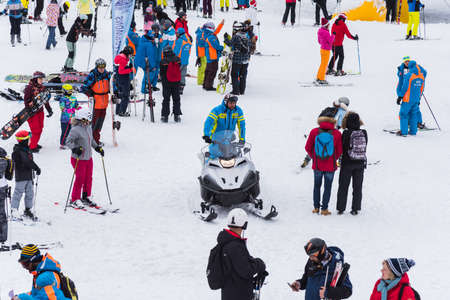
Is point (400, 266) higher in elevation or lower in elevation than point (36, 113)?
lower

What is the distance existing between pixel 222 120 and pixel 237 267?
5482mm

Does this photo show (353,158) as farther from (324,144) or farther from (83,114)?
(83,114)

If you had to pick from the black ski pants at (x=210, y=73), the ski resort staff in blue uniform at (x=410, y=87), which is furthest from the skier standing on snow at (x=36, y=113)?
the ski resort staff in blue uniform at (x=410, y=87)

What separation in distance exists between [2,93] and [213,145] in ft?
25.3

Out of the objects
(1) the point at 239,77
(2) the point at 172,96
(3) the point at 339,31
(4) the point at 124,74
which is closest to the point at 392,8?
(3) the point at 339,31

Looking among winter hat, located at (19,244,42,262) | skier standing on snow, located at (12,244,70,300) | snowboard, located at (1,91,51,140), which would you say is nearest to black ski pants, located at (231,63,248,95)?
snowboard, located at (1,91,51,140)

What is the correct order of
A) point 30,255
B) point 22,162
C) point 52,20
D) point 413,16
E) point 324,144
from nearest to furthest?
point 30,255 → point 22,162 → point 324,144 → point 52,20 → point 413,16

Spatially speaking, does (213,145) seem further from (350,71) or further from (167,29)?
(350,71)

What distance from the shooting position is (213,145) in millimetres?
10531

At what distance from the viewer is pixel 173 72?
14641 millimetres

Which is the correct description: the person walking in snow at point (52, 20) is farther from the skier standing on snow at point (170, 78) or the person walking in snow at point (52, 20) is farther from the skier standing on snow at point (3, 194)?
the skier standing on snow at point (3, 194)

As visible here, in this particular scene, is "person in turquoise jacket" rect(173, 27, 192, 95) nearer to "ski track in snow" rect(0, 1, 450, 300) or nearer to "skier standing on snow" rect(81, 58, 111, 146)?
"ski track in snow" rect(0, 1, 450, 300)

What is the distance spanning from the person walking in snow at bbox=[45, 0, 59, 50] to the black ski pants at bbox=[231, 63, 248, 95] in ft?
23.4

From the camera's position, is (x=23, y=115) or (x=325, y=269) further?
(x=23, y=115)
